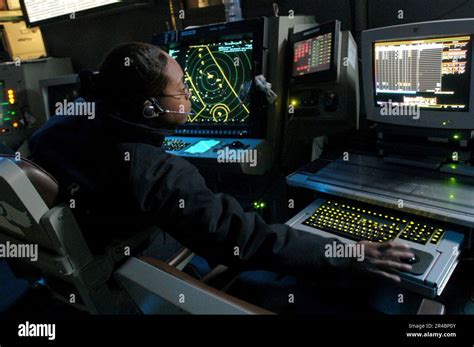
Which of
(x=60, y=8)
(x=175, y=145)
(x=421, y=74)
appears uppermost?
(x=60, y=8)

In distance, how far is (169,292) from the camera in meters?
0.75

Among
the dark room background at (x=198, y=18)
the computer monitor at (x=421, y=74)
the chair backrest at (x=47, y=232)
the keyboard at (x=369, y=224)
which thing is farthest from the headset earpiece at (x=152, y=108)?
the dark room background at (x=198, y=18)

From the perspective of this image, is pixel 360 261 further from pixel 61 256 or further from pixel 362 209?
pixel 61 256

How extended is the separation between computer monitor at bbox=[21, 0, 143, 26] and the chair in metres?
1.88

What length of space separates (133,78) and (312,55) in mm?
883

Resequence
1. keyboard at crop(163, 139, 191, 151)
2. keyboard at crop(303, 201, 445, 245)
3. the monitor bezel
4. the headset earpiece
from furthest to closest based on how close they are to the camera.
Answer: keyboard at crop(163, 139, 191, 151) < the monitor bezel < keyboard at crop(303, 201, 445, 245) < the headset earpiece

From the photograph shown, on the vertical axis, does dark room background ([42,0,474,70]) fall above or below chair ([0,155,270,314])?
above

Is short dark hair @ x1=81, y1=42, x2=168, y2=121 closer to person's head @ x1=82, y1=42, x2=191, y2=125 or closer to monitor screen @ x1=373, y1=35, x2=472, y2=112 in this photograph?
person's head @ x1=82, y1=42, x2=191, y2=125

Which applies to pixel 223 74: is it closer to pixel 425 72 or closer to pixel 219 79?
pixel 219 79

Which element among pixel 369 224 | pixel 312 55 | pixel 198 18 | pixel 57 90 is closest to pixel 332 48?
pixel 312 55

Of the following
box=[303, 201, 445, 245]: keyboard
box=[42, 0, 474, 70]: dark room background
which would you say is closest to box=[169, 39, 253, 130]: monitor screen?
box=[42, 0, 474, 70]: dark room background

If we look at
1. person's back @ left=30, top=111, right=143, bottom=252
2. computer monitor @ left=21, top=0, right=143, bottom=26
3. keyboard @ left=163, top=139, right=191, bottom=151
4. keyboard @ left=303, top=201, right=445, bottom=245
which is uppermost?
computer monitor @ left=21, top=0, right=143, bottom=26

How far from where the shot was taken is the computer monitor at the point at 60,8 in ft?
8.08

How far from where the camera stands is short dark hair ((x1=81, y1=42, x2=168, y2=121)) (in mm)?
891
